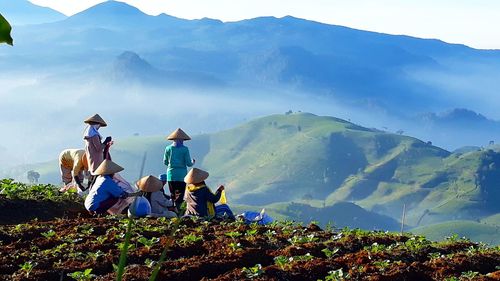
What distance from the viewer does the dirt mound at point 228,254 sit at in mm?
9141

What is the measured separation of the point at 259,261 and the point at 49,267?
257cm

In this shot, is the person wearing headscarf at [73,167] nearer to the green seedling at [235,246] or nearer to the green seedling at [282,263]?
the green seedling at [235,246]

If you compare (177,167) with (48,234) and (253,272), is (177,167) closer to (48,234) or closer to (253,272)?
(48,234)

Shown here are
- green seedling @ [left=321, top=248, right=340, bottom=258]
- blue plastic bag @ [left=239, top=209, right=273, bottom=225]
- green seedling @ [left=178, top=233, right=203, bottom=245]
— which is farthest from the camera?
blue plastic bag @ [left=239, top=209, right=273, bottom=225]

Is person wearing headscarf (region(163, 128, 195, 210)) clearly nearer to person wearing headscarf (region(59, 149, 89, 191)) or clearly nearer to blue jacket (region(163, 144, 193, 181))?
blue jacket (region(163, 144, 193, 181))

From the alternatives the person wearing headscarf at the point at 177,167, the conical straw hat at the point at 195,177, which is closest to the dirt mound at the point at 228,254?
the conical straw hat at the point at 195,177

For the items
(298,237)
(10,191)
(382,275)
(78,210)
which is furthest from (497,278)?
(10,191)

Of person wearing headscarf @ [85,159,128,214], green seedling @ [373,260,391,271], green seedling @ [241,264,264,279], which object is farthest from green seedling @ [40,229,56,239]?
green seedling @ [373,260,391,271]

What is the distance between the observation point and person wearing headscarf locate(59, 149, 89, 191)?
19562 millimetres

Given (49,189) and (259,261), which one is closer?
(259,261)

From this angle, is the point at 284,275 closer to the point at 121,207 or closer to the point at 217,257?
the point at 217,257

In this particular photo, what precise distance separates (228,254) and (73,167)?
33.5ft

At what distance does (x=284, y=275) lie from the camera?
9.03m

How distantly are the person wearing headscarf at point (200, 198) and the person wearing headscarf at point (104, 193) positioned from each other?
1362 mm
